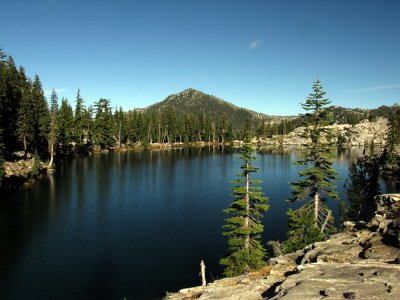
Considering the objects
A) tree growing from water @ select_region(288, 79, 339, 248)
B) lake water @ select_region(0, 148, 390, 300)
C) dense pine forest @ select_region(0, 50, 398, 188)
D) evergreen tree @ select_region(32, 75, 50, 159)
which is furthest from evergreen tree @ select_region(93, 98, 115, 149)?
tree growing from water @ select_region(288, 79, 339, 248)

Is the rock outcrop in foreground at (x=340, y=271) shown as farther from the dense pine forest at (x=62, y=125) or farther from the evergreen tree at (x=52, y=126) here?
the evergreen tree at (x=52, y=126)

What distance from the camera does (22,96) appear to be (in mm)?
88625

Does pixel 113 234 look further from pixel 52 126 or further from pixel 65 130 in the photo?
pixel 65 130

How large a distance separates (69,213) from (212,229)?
2359 centimetres

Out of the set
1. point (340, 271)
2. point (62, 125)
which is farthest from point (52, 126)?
point (340, 271)

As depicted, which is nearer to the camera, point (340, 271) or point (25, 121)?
point (340, 271)

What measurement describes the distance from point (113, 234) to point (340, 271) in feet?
115

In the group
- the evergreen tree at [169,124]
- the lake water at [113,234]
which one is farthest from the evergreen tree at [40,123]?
the evergreen tree at [169,124]

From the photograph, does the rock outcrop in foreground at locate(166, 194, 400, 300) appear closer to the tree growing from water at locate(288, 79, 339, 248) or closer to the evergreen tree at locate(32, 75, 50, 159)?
the tree growing from water at locate(288, 79, 339, 248)

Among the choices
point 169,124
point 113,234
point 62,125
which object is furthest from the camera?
point 169,124

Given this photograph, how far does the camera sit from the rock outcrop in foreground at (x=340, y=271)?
1248 cm

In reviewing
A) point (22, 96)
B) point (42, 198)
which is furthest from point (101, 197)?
point (22, 96)

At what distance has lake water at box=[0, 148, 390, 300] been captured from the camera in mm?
31562

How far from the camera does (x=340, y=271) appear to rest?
14680mm
